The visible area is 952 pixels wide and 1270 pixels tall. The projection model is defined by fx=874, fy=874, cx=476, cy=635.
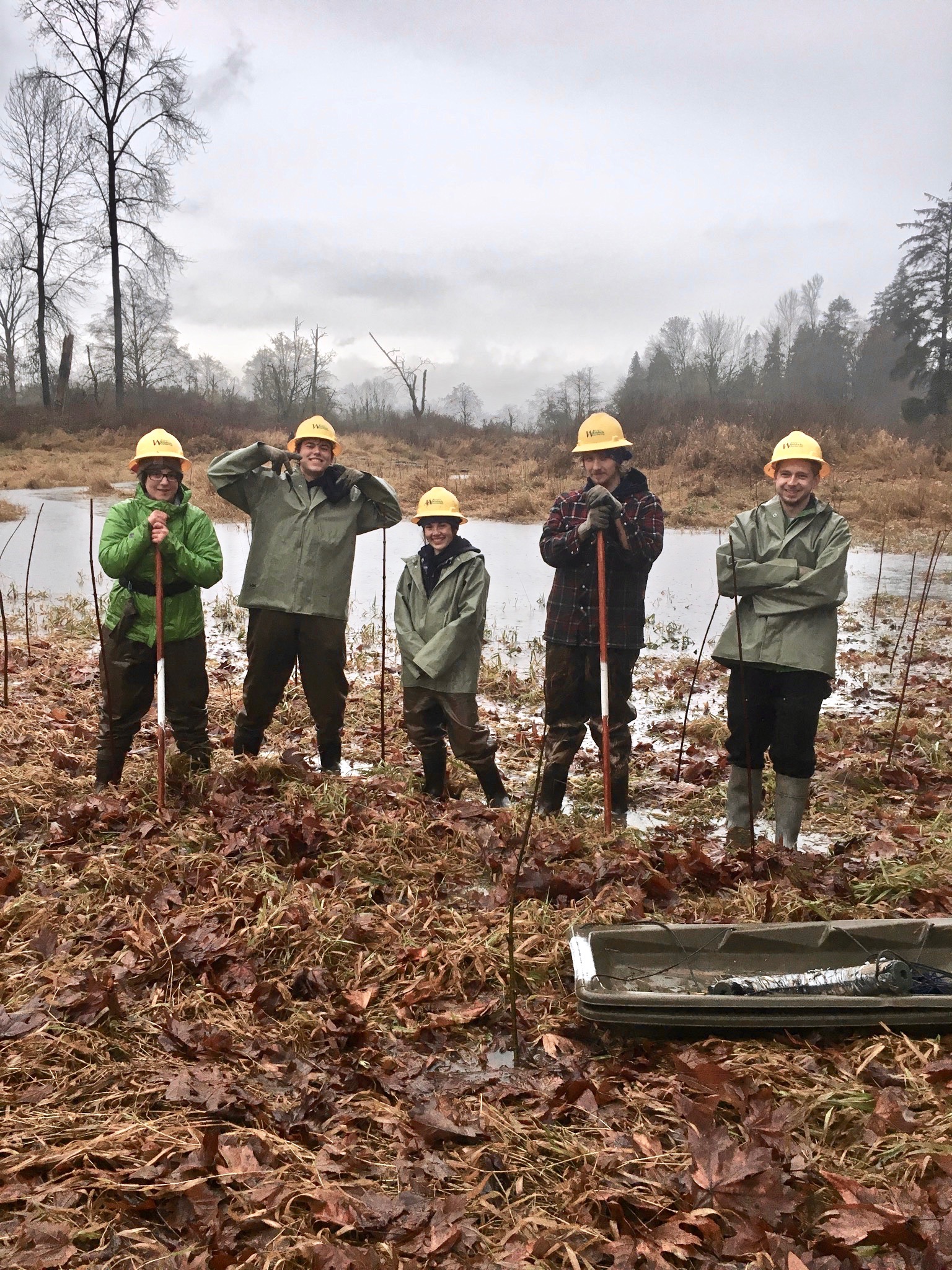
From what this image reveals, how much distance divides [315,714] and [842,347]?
52127 mm

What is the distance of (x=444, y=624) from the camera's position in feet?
16.4

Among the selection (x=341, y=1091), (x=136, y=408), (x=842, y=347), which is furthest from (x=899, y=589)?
(x=842, y=347)

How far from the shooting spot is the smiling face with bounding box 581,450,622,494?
15.6ft

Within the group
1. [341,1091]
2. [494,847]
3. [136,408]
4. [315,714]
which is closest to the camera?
[341,1091]

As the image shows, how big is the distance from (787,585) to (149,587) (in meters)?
3.38

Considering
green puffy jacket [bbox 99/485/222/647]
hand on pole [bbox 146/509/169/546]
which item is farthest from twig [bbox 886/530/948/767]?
hand on pole [bbox 146/509/169/546]

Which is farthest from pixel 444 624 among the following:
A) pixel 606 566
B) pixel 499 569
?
pixel 499 569

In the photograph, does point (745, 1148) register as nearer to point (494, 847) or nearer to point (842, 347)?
point (494, 847)

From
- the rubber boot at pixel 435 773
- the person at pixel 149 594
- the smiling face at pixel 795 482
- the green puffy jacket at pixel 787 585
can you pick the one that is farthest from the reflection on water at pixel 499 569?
the smiling face at pixel 795 482

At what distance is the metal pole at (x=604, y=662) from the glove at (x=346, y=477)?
61.5 inches

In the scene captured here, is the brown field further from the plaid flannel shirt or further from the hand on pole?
the plaid flannel shirt

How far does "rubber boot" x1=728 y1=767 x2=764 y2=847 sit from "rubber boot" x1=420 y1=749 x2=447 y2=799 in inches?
64.2

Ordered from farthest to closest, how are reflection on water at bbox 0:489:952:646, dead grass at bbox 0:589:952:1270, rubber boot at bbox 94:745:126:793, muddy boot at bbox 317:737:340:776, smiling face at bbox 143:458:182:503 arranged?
reflection on water at bbox 0:489:952:646, muddy boot at bbox 317:737:340:776, rubber boot at bbox 94:745:126:793, smiling face at bbox 143:458:182:503, dead grass at bbox 0:589:952:1270

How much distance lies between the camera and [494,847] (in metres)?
4.49
